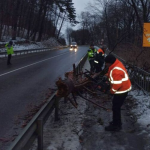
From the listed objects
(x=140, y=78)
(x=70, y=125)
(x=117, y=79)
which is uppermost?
(x=117, y=79)

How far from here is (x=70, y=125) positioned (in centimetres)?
692

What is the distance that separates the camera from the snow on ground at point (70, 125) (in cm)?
571

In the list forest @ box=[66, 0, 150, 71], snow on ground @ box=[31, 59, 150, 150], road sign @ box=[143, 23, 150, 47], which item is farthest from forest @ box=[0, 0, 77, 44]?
snow on ground @ box=[31, 59, 150, 150]

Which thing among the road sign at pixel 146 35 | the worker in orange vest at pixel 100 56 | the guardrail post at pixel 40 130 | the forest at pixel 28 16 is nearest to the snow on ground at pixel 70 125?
the guardrail post at pixel 40 130

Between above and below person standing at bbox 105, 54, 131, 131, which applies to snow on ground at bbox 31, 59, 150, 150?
below

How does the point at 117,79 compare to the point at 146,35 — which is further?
the point at 146,35

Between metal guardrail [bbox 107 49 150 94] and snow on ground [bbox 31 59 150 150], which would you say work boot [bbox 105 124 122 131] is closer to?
snow on ground [bbox 31 59 150 150]

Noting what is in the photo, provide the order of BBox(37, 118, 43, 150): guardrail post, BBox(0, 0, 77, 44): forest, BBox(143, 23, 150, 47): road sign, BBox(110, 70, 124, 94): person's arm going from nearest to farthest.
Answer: BBox(37, 118, 43, 150): guardrail post
BBox(110, 70, 124, 94): person's arm
BBox(143, 23, 150, 47): road sign
BBox(0, 0, 77, 44): forest

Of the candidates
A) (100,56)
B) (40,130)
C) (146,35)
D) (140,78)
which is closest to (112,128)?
(40,130)

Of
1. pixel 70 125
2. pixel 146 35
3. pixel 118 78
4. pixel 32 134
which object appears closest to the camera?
pixel 32 134

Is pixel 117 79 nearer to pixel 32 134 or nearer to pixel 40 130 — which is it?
pixel 40 130

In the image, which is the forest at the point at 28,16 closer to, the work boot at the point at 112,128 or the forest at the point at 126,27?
the forest at the point at 126,27

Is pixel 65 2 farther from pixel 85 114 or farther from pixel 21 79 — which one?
pixel 85 114

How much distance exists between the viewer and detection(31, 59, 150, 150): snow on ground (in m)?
5.71
